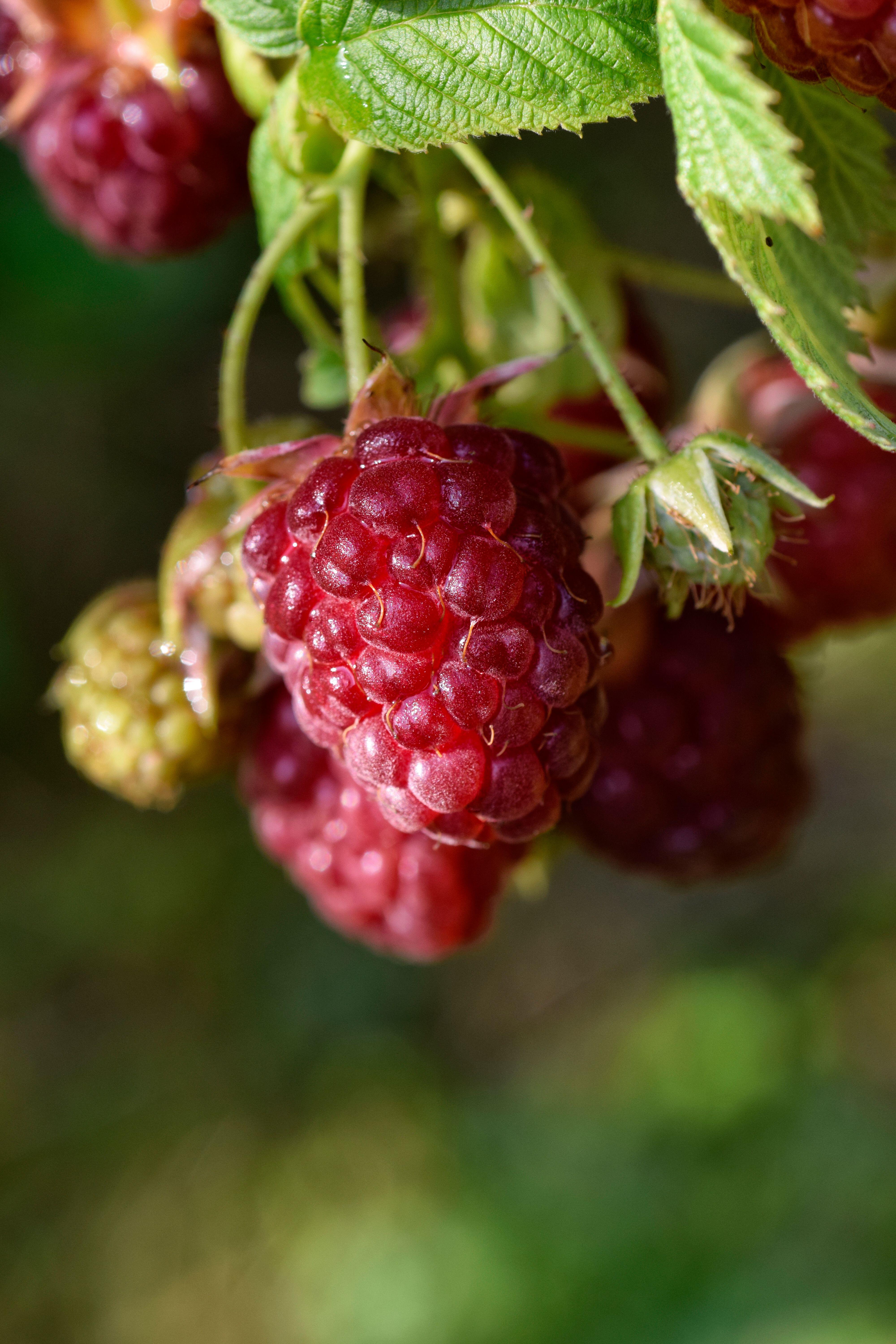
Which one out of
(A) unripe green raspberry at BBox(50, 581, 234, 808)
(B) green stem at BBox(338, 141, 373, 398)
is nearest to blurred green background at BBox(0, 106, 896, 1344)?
(A) unripe green raspberry at BBox(50, 581, 234, 808)

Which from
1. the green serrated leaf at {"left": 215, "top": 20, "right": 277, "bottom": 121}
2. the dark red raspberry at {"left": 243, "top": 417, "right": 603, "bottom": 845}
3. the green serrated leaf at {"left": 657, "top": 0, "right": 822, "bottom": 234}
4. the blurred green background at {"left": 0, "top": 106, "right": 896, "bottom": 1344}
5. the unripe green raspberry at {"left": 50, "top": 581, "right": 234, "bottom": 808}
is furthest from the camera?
the blurred green background at {"left": 0, "top": 106, "right": 896, "bottom": 1344}

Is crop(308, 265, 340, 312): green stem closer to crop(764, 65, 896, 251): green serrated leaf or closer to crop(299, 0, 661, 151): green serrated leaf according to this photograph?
crop(299, 0, 661, 151): green serrated leaf

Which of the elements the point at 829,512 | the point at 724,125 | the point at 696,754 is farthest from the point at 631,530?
the point at 829,512

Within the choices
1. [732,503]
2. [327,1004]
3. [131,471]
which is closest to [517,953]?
[327,1004]

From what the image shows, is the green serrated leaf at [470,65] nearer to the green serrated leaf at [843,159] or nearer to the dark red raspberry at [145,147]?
the green serrated leaf at [843,159]

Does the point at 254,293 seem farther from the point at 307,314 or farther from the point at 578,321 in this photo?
the point at 578,321

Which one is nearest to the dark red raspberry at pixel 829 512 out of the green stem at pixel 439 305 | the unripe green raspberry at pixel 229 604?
the green stem at pixel 439 305
